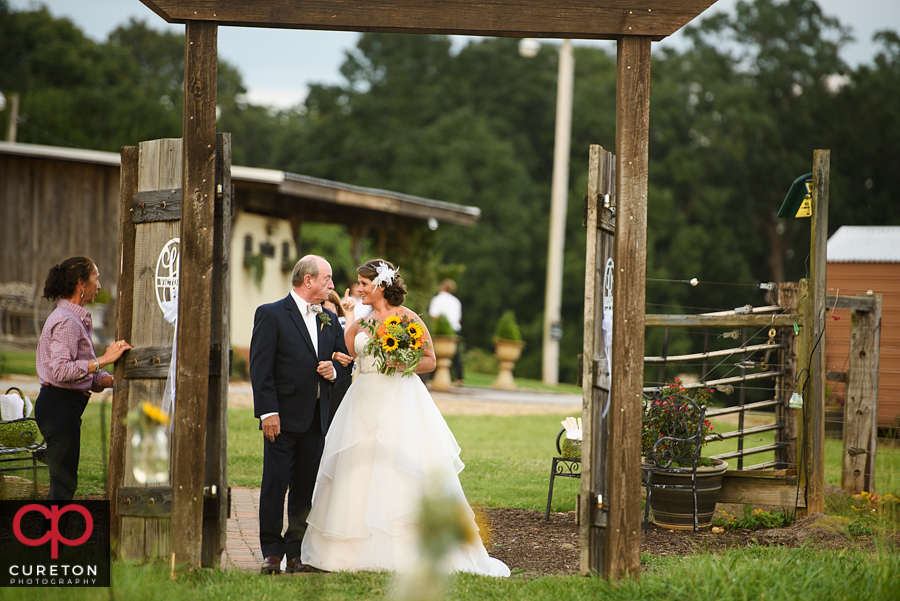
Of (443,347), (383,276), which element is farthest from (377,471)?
(443,347)

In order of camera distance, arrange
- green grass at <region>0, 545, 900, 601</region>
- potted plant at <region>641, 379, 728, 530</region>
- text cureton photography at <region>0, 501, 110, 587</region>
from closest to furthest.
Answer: text cureton photography at <region>0, 501, 110, 587</region> → green grass at <region>0, 545, 900, 601</region> → potted plant at <region>641, 379, 728, 530</region>

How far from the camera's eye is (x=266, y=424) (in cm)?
453

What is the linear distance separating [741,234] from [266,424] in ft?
92.8

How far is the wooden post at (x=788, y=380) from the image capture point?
666 cm

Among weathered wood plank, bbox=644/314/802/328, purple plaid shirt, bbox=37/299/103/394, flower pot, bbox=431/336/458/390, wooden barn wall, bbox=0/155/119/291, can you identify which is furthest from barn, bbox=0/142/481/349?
purple plaid shirt, bbox=37/299/103/394

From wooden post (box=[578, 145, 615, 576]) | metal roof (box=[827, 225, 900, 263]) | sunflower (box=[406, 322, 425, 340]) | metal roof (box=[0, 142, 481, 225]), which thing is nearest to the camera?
wooden post (box=[578, 145, 615, 576])

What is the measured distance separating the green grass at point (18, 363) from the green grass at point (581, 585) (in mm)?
7964

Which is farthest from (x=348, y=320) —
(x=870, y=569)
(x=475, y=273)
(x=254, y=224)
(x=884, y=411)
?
(x=475, y=273)

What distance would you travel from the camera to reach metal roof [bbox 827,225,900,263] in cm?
1209

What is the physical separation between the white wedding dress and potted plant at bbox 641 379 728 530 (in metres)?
1.82

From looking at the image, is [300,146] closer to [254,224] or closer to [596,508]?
[254,224]

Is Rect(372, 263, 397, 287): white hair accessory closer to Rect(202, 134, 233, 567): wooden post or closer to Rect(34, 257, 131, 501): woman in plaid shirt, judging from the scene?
Rect(202, 134, 233, 567): wooden post

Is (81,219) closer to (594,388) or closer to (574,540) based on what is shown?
(574,540)

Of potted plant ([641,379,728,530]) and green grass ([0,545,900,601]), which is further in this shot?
potted plant ([641,379,728,530])
